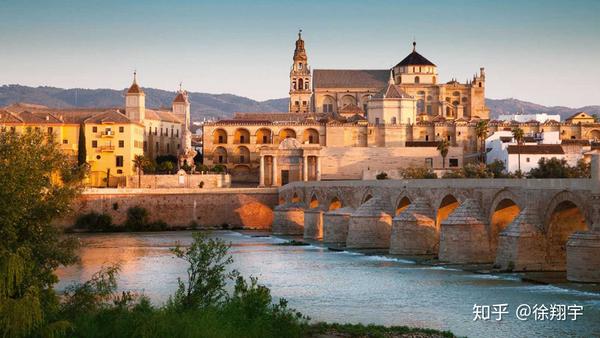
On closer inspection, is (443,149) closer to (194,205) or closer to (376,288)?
(194,205)

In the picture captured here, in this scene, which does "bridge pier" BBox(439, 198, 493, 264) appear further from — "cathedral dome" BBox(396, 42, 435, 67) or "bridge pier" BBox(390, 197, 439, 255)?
"cathedral dome" BBox(396, 42, 435, 67)

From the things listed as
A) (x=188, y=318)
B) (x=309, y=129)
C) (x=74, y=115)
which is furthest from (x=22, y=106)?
(x=188, y=318)

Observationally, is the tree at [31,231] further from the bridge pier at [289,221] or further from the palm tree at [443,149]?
the palm tree at [443,149]

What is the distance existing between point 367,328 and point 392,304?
22.3ft

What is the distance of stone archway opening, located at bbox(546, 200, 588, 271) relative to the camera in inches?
1660

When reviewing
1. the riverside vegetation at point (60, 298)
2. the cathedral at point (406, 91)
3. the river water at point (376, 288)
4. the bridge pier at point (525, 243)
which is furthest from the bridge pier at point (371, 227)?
the cathedral at point (406, 91)

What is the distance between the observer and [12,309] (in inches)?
946

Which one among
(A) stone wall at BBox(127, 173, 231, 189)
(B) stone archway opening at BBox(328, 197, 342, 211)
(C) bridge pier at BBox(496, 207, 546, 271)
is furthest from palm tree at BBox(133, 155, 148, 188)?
(C) bridge pier at BBox(496, 207, 546, 271)

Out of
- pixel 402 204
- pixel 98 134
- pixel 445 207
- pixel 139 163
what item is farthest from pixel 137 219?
pixel 445 207

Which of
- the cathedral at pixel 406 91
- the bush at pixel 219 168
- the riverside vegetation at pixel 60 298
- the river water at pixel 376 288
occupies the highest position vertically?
the cathedral at pixel 406 91

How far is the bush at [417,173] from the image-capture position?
90.6 meters

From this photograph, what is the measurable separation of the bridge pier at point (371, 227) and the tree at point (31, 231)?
30.7 meters

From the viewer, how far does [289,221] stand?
81.2 metres

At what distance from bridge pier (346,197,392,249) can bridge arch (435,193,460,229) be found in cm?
633
